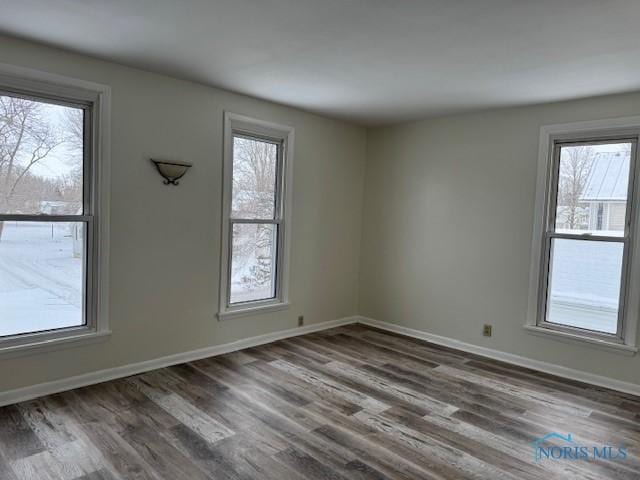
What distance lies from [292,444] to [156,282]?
1.83m

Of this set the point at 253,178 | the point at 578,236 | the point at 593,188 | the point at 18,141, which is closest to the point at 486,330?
the point at 578,236

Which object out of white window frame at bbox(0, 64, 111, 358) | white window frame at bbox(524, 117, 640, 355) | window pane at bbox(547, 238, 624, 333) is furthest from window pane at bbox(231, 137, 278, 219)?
window pane at bbox(547, 238, 624, 333)

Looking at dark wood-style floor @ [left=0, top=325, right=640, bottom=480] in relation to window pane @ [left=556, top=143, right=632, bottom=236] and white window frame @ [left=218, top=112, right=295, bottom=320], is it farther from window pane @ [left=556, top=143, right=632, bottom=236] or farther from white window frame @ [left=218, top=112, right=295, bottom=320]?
window pane @ [left=556, top=143, right=632, bottom=236]

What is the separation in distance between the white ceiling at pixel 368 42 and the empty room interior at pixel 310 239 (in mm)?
22

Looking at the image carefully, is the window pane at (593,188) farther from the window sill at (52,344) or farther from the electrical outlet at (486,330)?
the window sill at (52,344)

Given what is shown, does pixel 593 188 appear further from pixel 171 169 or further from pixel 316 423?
pixel 171 169

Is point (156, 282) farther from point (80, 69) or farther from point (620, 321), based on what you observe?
point (620, 321)

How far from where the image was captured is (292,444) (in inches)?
103

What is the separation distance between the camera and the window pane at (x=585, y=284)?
374 cm

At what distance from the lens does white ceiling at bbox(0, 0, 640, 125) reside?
2334 mm

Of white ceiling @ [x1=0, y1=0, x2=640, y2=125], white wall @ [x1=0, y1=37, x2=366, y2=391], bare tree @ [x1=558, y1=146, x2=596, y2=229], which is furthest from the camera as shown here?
Result: bare tree @ [x1=558, y1=146, x2=596, y2=229]

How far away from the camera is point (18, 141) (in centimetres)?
299

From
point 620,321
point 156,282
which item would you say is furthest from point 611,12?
point 156,282

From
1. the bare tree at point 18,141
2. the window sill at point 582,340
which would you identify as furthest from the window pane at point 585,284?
the bare tree at point 18,141
